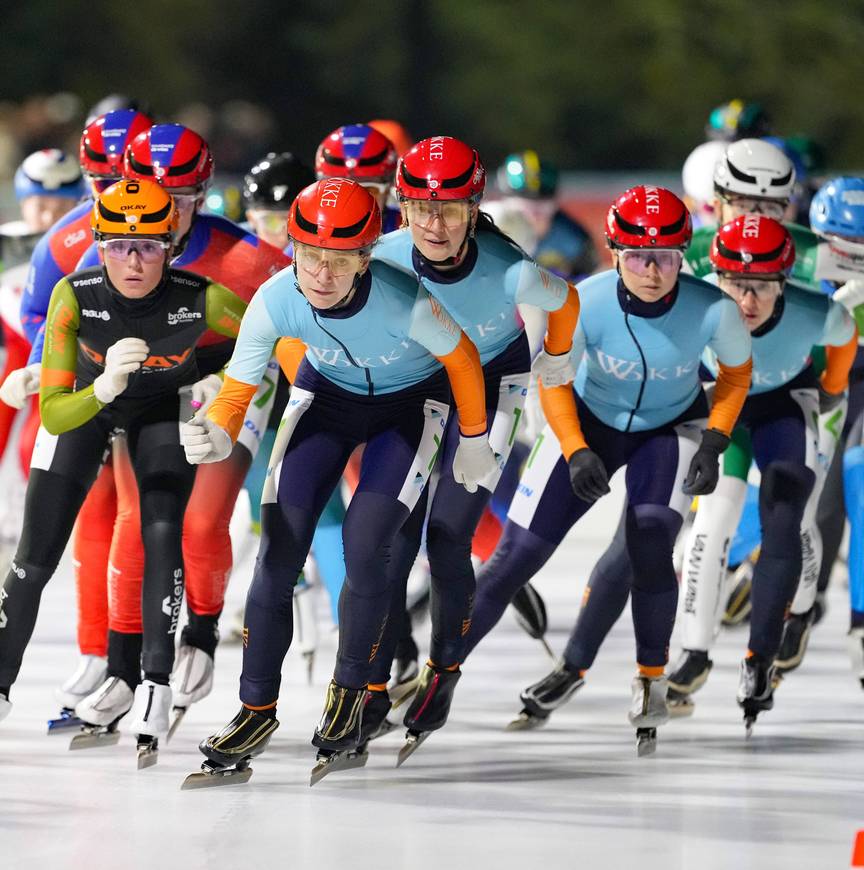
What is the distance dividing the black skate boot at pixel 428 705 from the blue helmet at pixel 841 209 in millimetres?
2398

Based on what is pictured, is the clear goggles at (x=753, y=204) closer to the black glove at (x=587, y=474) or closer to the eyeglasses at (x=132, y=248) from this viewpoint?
the black glove at (x=587, y=474)

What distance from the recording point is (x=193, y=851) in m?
4.24

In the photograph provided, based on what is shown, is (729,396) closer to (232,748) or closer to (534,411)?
(534,411)

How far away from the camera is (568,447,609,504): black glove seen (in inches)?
213

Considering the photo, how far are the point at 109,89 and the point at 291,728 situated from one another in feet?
47.3

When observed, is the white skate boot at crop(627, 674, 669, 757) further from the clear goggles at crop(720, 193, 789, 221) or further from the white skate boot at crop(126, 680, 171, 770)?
the clear goggles at crop(720, 193, 789, 221)

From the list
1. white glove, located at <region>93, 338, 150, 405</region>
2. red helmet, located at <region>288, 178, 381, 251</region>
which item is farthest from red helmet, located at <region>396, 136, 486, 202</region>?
white glove, located at <region>93, 338, 150, 405</region>

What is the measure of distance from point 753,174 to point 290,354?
6.70 ft

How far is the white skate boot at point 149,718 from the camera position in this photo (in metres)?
5.12

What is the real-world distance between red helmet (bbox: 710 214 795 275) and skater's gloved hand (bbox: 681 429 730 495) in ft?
2.02

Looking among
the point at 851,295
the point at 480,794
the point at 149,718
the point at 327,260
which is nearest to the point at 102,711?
the point at 149,718

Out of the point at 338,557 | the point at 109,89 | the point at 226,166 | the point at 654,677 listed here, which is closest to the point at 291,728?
the point at 338,557

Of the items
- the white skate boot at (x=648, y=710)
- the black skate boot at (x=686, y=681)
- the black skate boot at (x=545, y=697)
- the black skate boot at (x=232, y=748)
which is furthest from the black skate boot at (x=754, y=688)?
the black skate boot at (x=232, y=748)

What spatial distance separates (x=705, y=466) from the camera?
5367 millimetres
